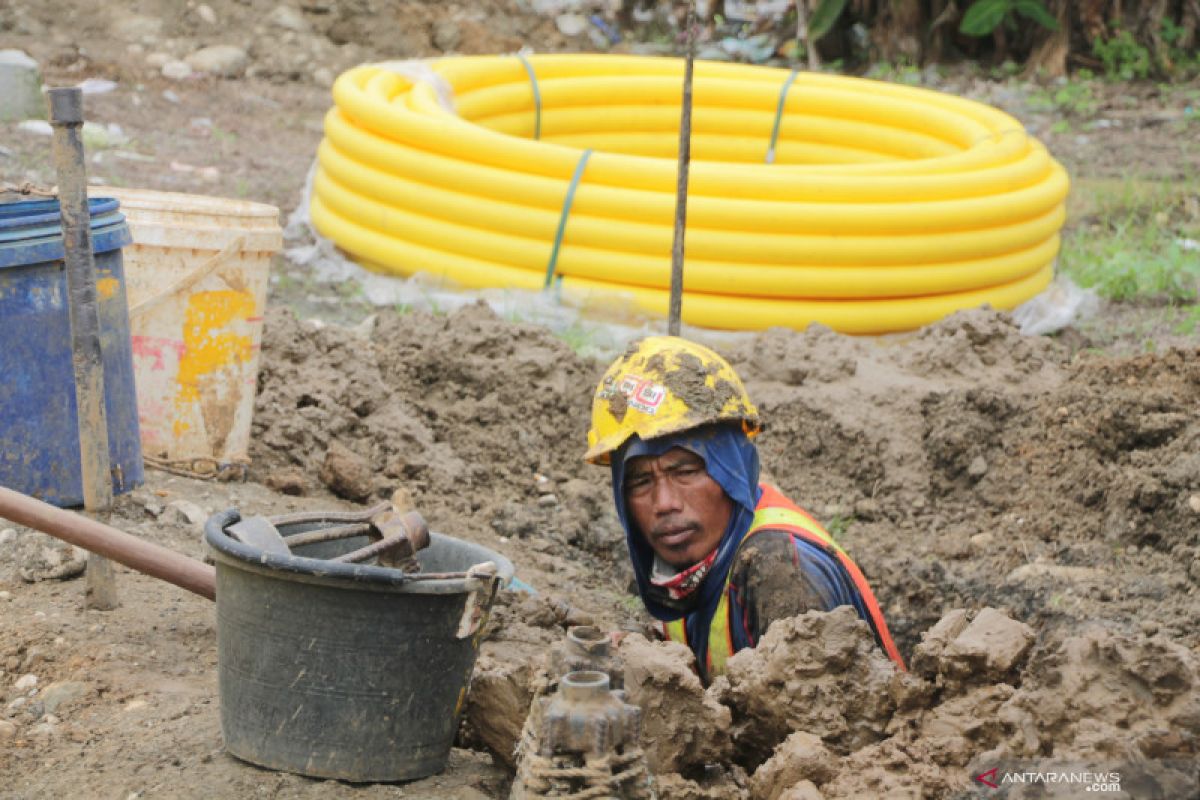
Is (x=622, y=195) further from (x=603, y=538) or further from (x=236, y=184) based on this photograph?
(x=236, y=184)

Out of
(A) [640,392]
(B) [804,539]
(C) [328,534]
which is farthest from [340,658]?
(B) [804,539]

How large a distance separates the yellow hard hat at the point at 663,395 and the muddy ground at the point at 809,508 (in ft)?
1.69

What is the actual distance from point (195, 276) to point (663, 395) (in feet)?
5.39

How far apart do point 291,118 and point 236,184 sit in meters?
2.53

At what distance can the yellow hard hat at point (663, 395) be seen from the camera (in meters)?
3.26

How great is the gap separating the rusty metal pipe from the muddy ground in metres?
0.27

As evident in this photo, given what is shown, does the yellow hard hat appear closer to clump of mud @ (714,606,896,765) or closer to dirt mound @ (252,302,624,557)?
clump of mud @ (714,606,896,765)

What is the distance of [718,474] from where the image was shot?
10.9 feet

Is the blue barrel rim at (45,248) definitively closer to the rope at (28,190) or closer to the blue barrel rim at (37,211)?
the blue barrel rim at (37,211)

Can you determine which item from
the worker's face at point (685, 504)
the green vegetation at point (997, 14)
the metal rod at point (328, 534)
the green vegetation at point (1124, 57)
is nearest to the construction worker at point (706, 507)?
the worker's face at point (685, 504)

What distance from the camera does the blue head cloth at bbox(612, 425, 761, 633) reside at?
331 cm

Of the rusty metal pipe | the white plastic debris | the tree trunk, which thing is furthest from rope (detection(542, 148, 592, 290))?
the tree trunk

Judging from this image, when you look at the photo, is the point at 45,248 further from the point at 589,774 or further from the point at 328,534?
the point at 589,774

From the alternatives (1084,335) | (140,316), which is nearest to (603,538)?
(140,316)
